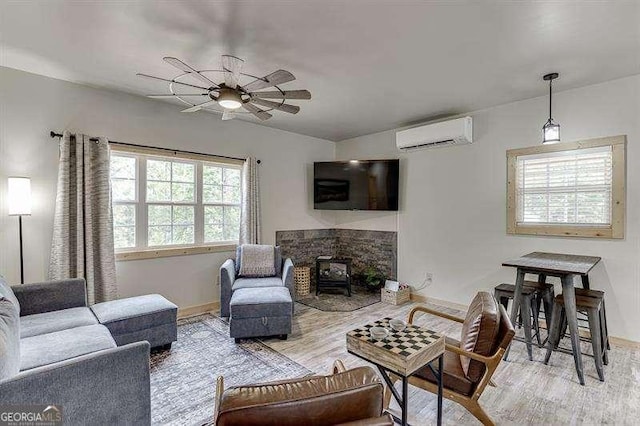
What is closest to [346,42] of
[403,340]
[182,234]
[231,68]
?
[231,68]

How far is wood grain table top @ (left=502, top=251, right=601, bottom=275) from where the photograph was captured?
243 cm

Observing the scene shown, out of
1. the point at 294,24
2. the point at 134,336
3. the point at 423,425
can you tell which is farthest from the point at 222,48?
the point at 423,425

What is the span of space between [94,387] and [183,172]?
2.96 m

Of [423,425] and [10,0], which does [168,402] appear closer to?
[423,425]

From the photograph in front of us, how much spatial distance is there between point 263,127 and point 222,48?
227 cm

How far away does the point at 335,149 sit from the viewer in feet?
19.4

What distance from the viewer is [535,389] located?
2.34 m

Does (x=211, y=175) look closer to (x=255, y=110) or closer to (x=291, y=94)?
(x=255, y=110)

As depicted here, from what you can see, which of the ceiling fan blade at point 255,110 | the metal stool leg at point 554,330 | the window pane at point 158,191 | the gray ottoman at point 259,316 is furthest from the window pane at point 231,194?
the metal stool leg at point 554,330

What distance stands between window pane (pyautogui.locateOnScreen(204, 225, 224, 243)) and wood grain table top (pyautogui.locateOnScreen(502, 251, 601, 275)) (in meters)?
3.48

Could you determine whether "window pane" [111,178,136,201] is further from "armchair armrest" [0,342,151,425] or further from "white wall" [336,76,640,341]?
"white wall" [336,76,640,341]

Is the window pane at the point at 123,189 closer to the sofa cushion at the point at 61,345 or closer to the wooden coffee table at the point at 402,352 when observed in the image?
the sofa cushion at the point at 61,345

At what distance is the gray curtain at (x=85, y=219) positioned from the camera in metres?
3.02

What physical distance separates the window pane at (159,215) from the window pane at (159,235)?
2.5 inches
